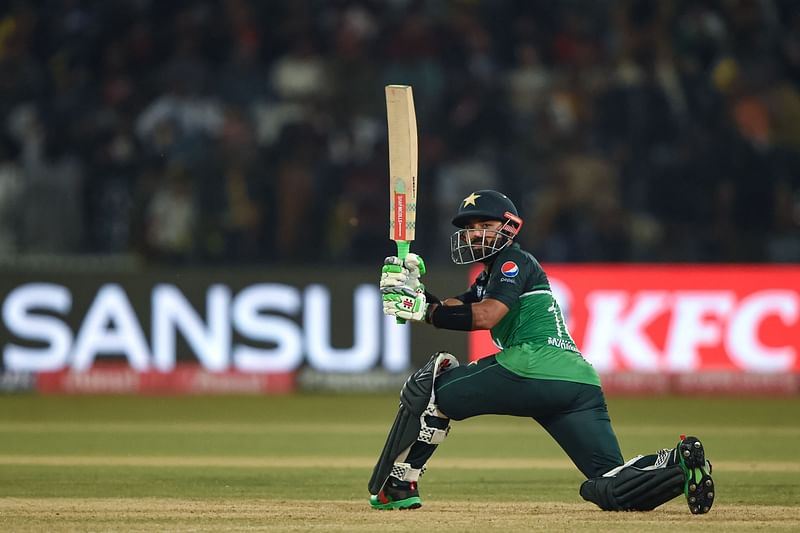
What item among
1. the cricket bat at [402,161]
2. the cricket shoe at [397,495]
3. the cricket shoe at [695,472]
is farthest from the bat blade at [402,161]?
the cricket shoe at [695,472]

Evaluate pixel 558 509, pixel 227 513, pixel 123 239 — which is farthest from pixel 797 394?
Answer: pixel 227 513

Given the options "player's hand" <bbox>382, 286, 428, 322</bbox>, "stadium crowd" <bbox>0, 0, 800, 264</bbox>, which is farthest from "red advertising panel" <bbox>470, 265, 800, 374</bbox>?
"player's hand" <bbox>382, 286, 428, 322</bbox>

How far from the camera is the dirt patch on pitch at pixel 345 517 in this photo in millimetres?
6051

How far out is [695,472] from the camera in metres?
6.27

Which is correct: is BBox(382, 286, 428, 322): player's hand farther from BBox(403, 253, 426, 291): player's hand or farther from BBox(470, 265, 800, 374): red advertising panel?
BBox(470, 265, 800, 374): red advertising panel

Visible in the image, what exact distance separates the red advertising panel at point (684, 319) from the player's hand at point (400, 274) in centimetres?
723

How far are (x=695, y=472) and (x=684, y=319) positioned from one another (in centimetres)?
772

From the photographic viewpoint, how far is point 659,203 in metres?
14.1

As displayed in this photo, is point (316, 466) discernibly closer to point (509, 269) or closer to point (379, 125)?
point (509, 269)

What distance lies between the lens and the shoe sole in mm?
6676

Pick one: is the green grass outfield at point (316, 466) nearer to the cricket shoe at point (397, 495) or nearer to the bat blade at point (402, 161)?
the cricket shoe at point (397, 495)

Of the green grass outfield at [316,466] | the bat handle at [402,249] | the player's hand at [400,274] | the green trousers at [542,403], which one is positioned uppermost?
the bat handle at [402,249]

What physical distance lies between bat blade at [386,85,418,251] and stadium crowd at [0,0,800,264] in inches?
269

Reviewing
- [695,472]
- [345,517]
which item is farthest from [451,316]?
[695,472]
